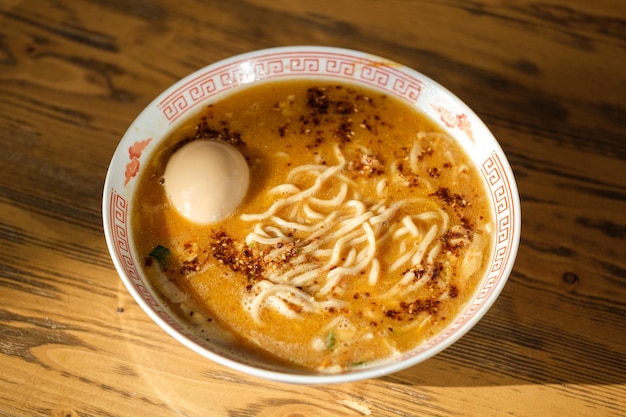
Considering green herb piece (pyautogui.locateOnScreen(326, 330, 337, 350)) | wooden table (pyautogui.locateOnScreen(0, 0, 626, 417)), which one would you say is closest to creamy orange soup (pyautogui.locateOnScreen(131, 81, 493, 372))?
green herb piece (pyautogui.locateOnScreen(326, 330, 337, 350))

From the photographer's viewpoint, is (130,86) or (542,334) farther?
(130,86)

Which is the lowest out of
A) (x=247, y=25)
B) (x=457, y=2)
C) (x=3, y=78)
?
(x=3, y=78)

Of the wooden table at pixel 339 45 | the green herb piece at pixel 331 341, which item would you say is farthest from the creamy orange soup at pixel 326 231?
the wooden table at pixel 339 45

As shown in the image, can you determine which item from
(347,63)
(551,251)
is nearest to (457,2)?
(347,63)

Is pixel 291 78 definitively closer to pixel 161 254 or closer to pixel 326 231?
pixel 326 231

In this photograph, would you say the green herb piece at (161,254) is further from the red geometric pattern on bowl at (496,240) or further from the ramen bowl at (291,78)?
the red geometric pattern on bowl at (496,240)

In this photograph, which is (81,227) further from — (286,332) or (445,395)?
(445,395)
